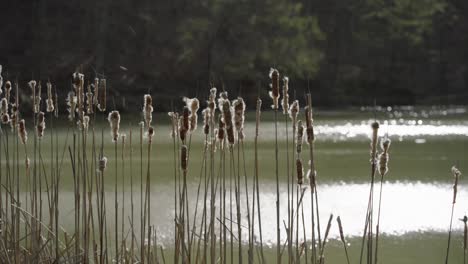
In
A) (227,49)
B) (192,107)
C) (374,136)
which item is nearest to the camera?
(374,136)

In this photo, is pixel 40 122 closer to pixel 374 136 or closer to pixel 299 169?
pixel 299 169

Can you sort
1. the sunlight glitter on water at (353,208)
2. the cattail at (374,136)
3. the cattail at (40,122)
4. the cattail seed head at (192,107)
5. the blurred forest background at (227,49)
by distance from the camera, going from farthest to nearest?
the blurred forest background at (227,49), the sunlight glitter on water at (353,208), the cattail at (40,122), the cattail seed head at (192,107), the cattail at (374,136)

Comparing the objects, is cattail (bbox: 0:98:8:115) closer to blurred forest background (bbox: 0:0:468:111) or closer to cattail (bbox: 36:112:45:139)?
cattail (bbox: 36:112:45:139)

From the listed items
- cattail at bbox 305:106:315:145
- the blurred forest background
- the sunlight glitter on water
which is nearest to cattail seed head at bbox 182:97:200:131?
cattail at bbox 305:106:315:145

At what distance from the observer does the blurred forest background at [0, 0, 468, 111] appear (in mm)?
17578

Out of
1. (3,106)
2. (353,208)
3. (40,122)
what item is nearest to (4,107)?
(3,106)

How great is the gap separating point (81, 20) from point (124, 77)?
59.4 inches

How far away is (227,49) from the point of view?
60.3 ft

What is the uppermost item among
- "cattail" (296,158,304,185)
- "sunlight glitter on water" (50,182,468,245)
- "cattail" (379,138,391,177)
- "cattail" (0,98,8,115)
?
"cattail" (0,98,8,115)

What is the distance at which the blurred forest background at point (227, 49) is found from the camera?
692 inches

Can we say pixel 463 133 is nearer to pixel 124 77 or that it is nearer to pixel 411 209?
pixel 411 209

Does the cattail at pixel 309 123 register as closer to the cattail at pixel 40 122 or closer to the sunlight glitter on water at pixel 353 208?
the cattail at pixel 40 122

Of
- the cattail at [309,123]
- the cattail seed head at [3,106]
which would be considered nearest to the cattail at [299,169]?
the cattail at [309,123]

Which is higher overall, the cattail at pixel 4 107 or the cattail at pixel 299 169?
the cattail at pixel 4 107
